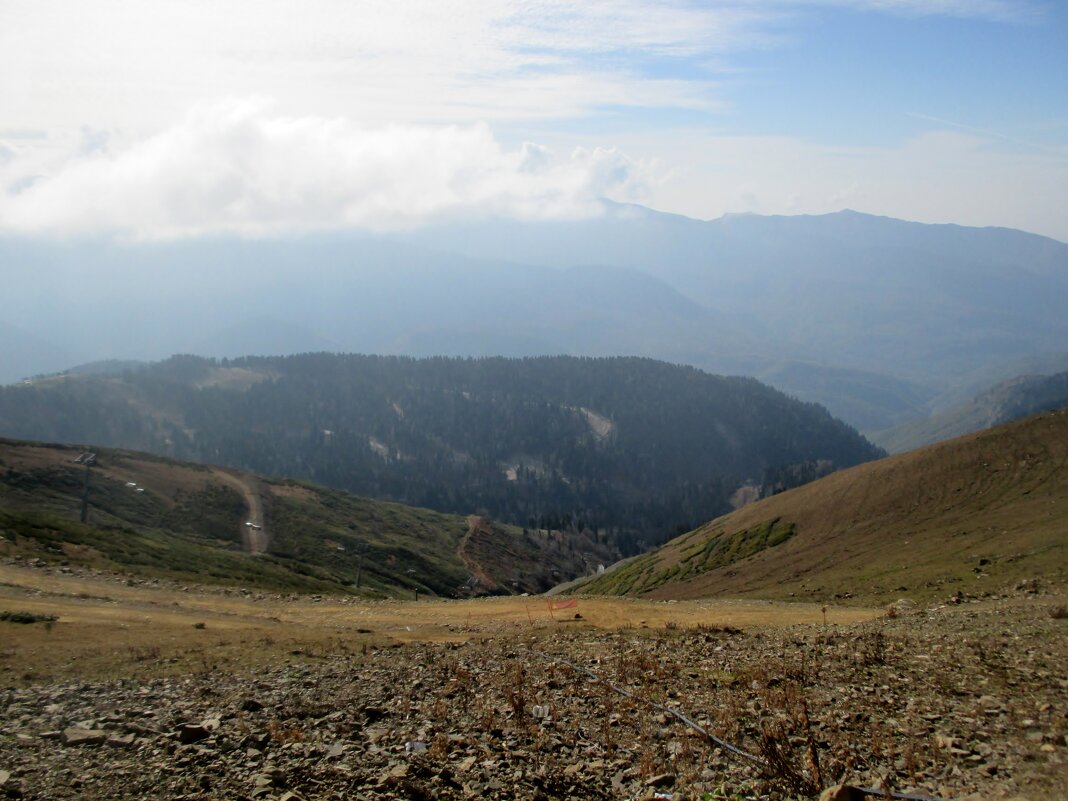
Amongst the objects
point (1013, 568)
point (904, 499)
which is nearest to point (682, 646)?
point (1013, 568)

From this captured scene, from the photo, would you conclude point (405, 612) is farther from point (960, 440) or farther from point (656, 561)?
point (656, 561)

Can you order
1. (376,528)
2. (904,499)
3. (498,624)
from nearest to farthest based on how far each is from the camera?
(498,624) → (904,499) → (376,528)

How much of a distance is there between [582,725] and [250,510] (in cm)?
8649

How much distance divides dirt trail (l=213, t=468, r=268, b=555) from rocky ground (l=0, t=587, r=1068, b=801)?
6303cm

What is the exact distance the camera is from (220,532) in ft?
261

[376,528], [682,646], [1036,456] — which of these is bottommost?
[376,528]

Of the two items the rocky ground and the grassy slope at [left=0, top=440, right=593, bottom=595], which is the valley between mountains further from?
the grassy slope at [left=0, top=440, right=593, bottom=595]

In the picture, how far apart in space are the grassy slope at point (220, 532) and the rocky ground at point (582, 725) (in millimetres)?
23784

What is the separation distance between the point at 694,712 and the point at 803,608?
1673cm

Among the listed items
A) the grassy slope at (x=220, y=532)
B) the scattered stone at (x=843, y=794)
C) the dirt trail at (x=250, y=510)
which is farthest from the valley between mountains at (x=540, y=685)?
the dirt trail at (x=250, y=510)

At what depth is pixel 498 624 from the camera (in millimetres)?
23719

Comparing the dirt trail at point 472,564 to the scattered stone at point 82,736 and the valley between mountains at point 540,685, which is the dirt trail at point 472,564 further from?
the scattered stone at point 82,736

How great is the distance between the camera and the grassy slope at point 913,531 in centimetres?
3039

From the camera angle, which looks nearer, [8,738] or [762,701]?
[8,738]
